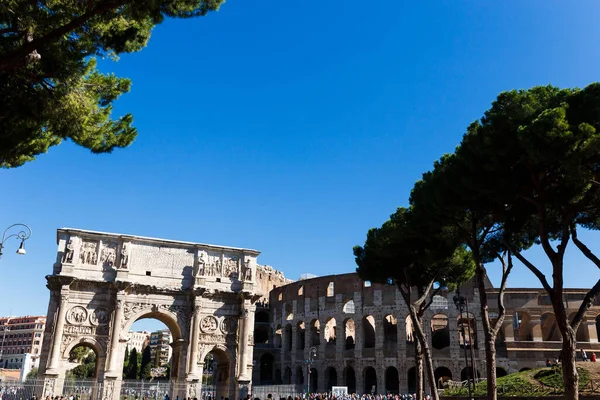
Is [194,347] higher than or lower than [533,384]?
higher

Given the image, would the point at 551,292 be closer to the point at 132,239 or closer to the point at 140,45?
the point at 140,45

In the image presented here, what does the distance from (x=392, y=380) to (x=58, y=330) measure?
84.5 ft

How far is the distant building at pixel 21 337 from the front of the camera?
86188 millimetres

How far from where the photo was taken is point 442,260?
61.7ft

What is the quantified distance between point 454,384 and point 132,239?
63.6ft

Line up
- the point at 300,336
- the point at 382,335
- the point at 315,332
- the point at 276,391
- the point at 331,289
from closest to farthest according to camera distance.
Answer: the point at 276,391, the point at 382,335, the point at 331,289, the point at 315,332, the point at 300,336

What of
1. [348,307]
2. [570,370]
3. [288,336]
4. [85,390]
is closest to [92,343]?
[85,390]

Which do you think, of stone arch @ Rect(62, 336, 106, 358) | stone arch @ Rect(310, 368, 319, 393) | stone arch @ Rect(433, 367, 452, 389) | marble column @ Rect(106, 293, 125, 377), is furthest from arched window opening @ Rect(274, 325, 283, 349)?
stone arch @ Rect(62, 336, 106, 358)

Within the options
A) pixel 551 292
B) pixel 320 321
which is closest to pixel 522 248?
pixel 551 292

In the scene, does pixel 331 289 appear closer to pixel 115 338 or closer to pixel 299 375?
pixel 299 375

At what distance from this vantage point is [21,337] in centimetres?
8938

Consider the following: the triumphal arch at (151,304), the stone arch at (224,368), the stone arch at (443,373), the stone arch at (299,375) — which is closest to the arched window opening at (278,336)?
the stone arch at (299,375)

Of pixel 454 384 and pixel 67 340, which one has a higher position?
pixel 67 340

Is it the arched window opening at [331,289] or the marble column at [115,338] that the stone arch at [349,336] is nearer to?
the arched window opening at [331,289]
